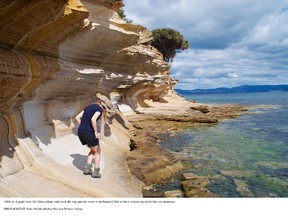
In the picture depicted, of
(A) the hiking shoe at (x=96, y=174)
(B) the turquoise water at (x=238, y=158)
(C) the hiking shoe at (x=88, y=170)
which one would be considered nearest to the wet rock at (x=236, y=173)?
(B) the turquoise water at (x=238, y=158)

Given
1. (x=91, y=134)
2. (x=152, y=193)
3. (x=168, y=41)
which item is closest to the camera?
(x=91, y=134)

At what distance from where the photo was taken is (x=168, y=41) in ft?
196

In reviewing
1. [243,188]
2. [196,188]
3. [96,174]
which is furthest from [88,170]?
[243,188]

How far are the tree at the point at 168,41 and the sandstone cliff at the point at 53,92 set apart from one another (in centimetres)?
4537

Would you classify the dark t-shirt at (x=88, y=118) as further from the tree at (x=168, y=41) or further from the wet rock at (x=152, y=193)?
the tree at (x=168, y=41)

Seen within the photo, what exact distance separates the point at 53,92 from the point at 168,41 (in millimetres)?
50498

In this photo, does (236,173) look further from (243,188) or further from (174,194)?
(174,194)

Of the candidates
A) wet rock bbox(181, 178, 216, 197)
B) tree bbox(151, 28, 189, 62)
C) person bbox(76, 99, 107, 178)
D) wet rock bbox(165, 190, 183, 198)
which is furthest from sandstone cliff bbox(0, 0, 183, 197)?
tree bbox(151, 28, 189, 62)

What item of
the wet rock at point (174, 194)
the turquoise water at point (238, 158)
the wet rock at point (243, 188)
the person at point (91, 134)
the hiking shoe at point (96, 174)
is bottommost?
the turquoise water at point (238, 158)

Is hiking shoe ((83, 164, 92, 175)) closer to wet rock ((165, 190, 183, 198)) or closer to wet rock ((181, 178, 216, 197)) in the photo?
wet rock ((165, 190, 183, 198))

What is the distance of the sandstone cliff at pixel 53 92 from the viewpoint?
7367 mm
